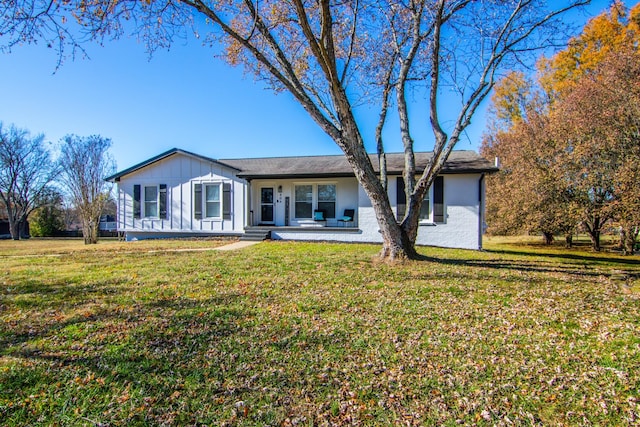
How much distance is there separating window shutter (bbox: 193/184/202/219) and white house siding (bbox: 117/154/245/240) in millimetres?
145

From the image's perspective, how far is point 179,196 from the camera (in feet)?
52.2

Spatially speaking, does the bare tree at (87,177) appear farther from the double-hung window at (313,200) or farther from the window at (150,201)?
the double-hung window at (313,200)

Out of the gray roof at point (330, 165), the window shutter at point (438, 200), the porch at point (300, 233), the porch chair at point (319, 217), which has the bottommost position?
the porch at point (300, 233)

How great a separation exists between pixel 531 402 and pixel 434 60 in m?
7.60

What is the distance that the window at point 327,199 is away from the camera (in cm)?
1499

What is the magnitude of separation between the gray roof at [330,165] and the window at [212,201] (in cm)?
133

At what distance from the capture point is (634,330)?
3.91 m

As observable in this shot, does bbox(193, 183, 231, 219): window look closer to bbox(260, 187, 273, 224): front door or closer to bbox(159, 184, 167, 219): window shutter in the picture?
bbox(260, 187, 273, 224): front door

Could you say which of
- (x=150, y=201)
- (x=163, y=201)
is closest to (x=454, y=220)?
(x=163, y=201)

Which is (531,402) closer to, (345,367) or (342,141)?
(345,367)

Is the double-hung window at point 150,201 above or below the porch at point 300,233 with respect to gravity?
above

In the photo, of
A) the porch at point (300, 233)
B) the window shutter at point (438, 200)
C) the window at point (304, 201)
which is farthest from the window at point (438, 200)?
→ the window at point (304, 201)

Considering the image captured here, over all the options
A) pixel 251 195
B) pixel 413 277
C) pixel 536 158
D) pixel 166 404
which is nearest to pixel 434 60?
pixel 413 277

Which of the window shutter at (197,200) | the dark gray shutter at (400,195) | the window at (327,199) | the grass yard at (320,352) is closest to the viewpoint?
the grass yard at (320,352)
